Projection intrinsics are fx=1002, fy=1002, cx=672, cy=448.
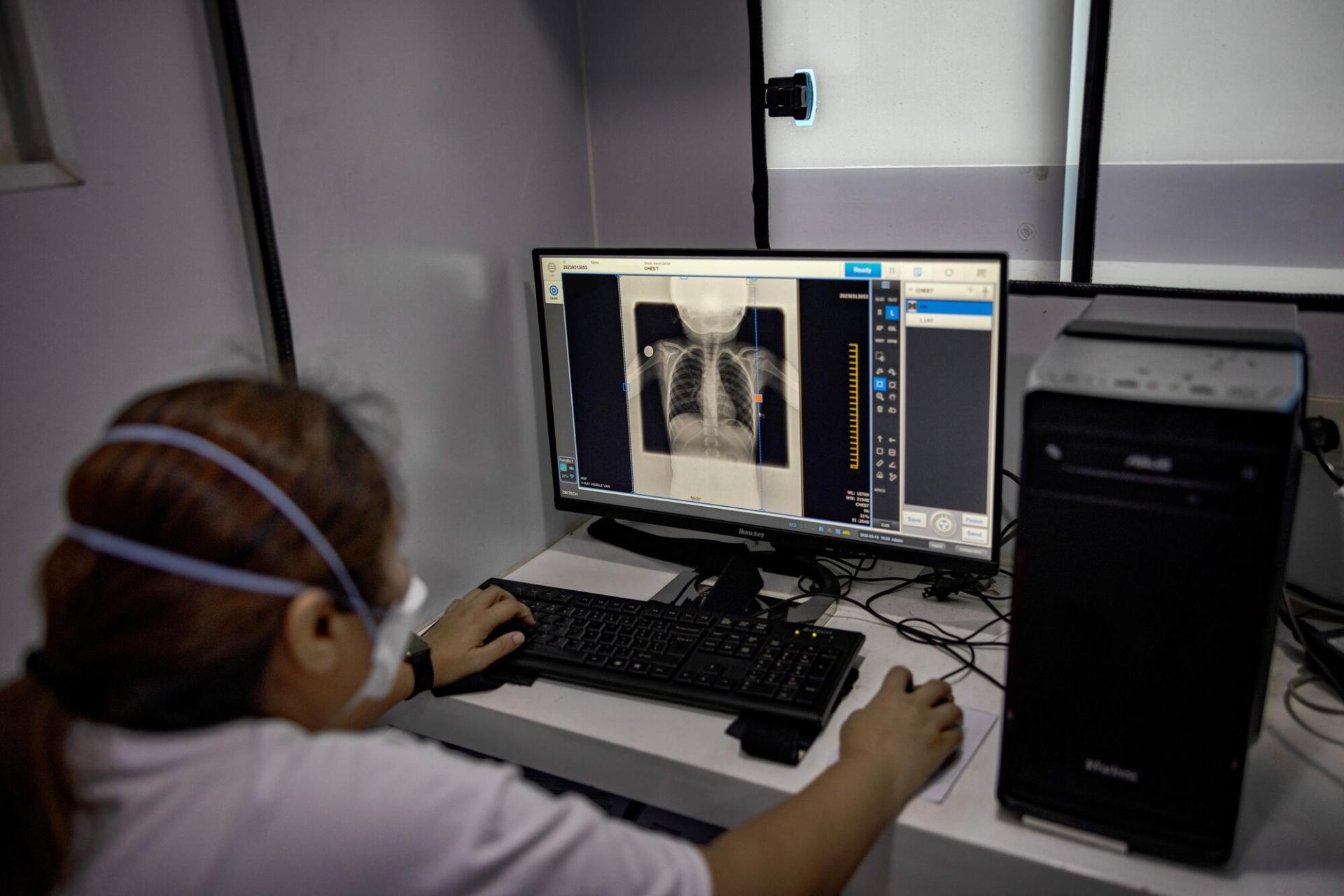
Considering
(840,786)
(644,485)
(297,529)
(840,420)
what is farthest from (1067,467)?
(644,485)

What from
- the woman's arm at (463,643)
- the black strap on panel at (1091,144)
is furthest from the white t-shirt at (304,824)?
the black strap on panel at (1091,144)

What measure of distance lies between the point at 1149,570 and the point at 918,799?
0.33 meters

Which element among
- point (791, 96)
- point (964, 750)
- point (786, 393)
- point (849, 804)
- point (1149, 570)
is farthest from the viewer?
point (791, 96)

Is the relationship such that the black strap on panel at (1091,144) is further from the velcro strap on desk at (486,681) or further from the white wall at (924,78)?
the velcro strap on desk at (486,681)

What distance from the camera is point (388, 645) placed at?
2.82ft

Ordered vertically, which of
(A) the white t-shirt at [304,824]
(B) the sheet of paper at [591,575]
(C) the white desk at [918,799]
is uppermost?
(A) the white t-shirt at [304,824]

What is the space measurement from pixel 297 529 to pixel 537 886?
0.30 m

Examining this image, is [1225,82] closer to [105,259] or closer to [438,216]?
[438,216]

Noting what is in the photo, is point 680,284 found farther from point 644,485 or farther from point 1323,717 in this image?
point 1323,717

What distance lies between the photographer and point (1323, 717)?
3.49 feet

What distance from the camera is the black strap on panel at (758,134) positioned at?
1421 millimetres

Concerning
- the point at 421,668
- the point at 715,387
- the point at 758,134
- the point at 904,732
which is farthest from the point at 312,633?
the point at 758,134

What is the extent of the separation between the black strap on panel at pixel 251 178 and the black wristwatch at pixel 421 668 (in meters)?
0.35

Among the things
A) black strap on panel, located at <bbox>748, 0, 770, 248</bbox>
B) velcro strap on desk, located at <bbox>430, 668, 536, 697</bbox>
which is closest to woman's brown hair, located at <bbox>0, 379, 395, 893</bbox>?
velcro strap on desk, located at <bbox>430, 668, 536, 697</bbox>
